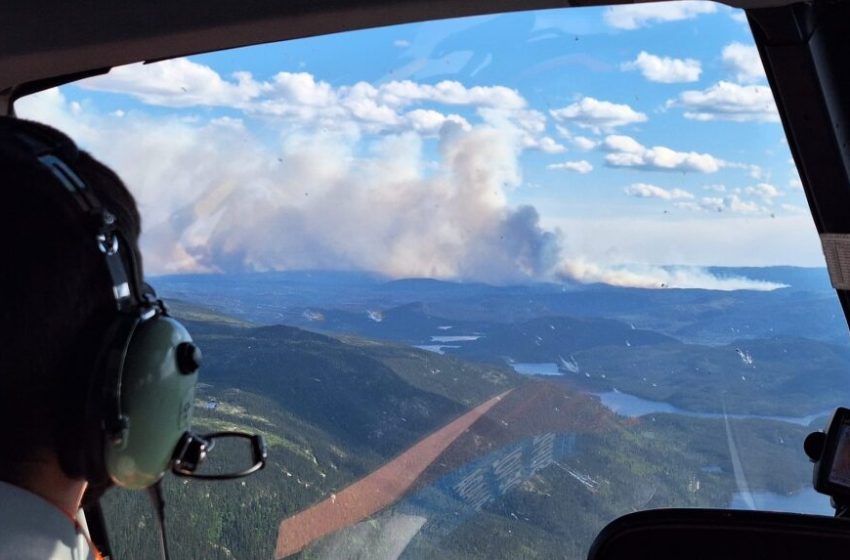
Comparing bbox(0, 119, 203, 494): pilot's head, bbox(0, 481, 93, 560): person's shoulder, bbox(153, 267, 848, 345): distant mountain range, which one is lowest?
bbox(153, 267, 848, 345): distant mountain range

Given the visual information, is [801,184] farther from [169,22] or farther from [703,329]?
[169,22]

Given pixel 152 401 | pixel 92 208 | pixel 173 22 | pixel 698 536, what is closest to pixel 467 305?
pixel 173 22

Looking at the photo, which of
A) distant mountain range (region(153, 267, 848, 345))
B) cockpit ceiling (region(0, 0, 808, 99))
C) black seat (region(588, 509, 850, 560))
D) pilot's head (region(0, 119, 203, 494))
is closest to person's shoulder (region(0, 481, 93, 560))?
pilot's head (region(0, 119, 203, 494))

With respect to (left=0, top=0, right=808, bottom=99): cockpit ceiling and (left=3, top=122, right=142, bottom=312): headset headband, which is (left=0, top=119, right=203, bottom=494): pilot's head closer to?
(left=3, top=122, right=142, bottom=312): headset headband

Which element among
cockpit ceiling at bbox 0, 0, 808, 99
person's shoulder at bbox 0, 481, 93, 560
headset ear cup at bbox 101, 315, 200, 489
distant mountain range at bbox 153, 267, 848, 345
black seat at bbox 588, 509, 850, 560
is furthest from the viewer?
distant mountain range at bbox 153, 267, 848, 345

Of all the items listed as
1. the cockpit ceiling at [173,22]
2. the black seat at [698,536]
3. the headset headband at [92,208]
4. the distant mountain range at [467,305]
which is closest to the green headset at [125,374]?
the headset headband at [92,208]

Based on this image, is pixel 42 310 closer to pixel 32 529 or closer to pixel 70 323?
pixel 70 323
